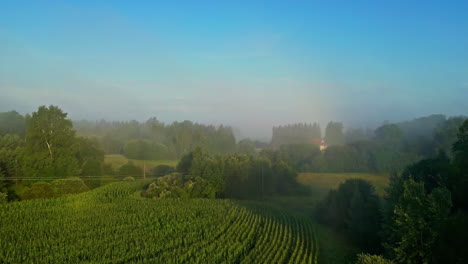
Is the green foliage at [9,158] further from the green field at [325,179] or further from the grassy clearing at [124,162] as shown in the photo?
the green field at [325,179]

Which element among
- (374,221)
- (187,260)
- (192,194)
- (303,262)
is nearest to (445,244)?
(303,262)

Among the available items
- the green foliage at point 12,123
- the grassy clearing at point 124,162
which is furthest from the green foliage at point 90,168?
the green foliage at point 12,123

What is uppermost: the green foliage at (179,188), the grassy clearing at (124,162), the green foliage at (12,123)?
the green foliage at (12,123)

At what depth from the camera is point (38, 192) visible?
45188 millimetres

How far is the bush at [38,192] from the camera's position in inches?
1766

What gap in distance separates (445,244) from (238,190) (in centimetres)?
4606

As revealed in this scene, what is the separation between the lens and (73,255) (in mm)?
21156

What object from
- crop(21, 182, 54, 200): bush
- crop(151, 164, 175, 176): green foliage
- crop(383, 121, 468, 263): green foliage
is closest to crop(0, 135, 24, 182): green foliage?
crop(21, 182, 54, 200): bush

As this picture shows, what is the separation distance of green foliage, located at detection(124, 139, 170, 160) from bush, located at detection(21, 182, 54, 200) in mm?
30192

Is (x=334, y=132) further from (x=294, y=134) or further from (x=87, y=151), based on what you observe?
(x=87, y=151)

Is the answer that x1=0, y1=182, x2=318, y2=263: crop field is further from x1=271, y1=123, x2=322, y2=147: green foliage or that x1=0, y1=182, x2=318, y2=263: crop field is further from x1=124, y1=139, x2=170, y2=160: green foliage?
x1=271, y1=123, x2=322, y2=147: green foliage

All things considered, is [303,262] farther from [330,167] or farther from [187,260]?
[330,167]

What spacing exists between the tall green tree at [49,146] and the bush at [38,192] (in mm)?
8461

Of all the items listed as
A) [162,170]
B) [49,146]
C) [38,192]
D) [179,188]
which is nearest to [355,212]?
[179,188]
